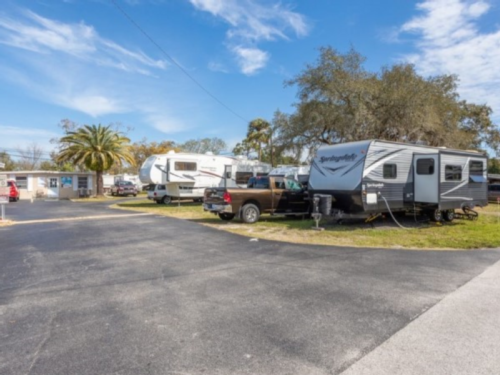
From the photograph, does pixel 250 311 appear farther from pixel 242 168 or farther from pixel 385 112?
pixel 242 168

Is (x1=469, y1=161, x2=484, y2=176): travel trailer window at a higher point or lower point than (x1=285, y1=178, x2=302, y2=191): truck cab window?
higher

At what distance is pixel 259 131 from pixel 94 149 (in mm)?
20711

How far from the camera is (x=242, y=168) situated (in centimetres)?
2388

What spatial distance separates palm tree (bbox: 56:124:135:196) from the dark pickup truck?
21004 mm

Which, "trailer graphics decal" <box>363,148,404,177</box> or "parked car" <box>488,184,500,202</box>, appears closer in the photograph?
"trailer graphics decal" <box>363,148,404,177</box>

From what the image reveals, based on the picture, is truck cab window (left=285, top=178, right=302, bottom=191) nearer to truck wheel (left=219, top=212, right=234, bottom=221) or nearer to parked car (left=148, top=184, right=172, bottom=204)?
truck wheel (left=219, top=212, right=234, bottom=221)

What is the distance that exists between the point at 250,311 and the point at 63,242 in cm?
679

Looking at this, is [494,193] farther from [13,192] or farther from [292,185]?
[13,192]

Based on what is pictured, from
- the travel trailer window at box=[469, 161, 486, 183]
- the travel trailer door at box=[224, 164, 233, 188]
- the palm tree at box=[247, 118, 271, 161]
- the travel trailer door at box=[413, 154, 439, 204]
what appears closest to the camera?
the travel trailer door at box=[413, 154, 439, 204]

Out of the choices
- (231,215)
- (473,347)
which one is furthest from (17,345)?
(231,215)

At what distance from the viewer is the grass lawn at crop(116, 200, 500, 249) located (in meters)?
9.02

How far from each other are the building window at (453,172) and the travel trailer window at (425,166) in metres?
0.48

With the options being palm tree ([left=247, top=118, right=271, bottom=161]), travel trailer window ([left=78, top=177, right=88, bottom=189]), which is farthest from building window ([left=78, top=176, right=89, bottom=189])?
palm tree ([left=247, top=118, right=271, bottom=161])

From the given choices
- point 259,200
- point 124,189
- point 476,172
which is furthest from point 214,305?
point 124,189
